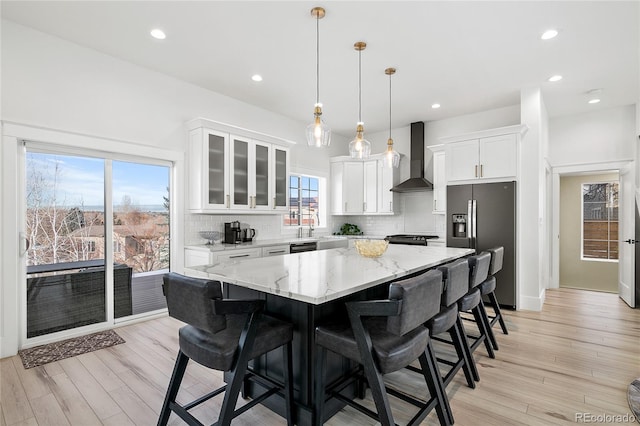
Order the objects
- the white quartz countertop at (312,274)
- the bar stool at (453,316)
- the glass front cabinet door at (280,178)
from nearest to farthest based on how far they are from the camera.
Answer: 1. the white quartz countertop at (312,274)
2. the bar stool at (453,316)
3. the glass front cabinet door at (280,178)

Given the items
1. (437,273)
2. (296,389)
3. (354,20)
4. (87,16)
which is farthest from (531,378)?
(87,16)

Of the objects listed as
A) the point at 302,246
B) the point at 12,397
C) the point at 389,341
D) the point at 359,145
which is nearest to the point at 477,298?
the point at 389,341


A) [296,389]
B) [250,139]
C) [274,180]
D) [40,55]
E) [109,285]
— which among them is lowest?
[296,389]

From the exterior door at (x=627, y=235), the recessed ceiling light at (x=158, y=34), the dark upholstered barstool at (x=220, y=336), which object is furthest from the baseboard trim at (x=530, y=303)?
the recessed ceiling light at (x=158, y=34)

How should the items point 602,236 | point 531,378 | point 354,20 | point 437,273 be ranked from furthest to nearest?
point 602,236
point 354,20
point 531,378
point 437,273

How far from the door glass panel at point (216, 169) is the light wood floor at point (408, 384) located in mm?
1663

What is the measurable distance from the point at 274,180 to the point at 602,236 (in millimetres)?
6254

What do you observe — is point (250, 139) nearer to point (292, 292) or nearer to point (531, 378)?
point (292, 292)

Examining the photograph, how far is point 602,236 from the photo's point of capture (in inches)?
242

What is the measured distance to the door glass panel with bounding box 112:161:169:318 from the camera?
Result: 3641mm

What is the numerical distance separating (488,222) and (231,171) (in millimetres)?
3565

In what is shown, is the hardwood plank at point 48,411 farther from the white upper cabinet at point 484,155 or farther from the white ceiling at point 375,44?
the white upper cabinet at point 484,155

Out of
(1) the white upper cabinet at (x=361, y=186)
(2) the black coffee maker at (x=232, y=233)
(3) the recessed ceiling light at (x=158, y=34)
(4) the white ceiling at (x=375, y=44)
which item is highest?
(3) the recessed ceiling light at (x=158, y=34)

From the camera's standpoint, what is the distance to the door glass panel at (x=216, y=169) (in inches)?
163
